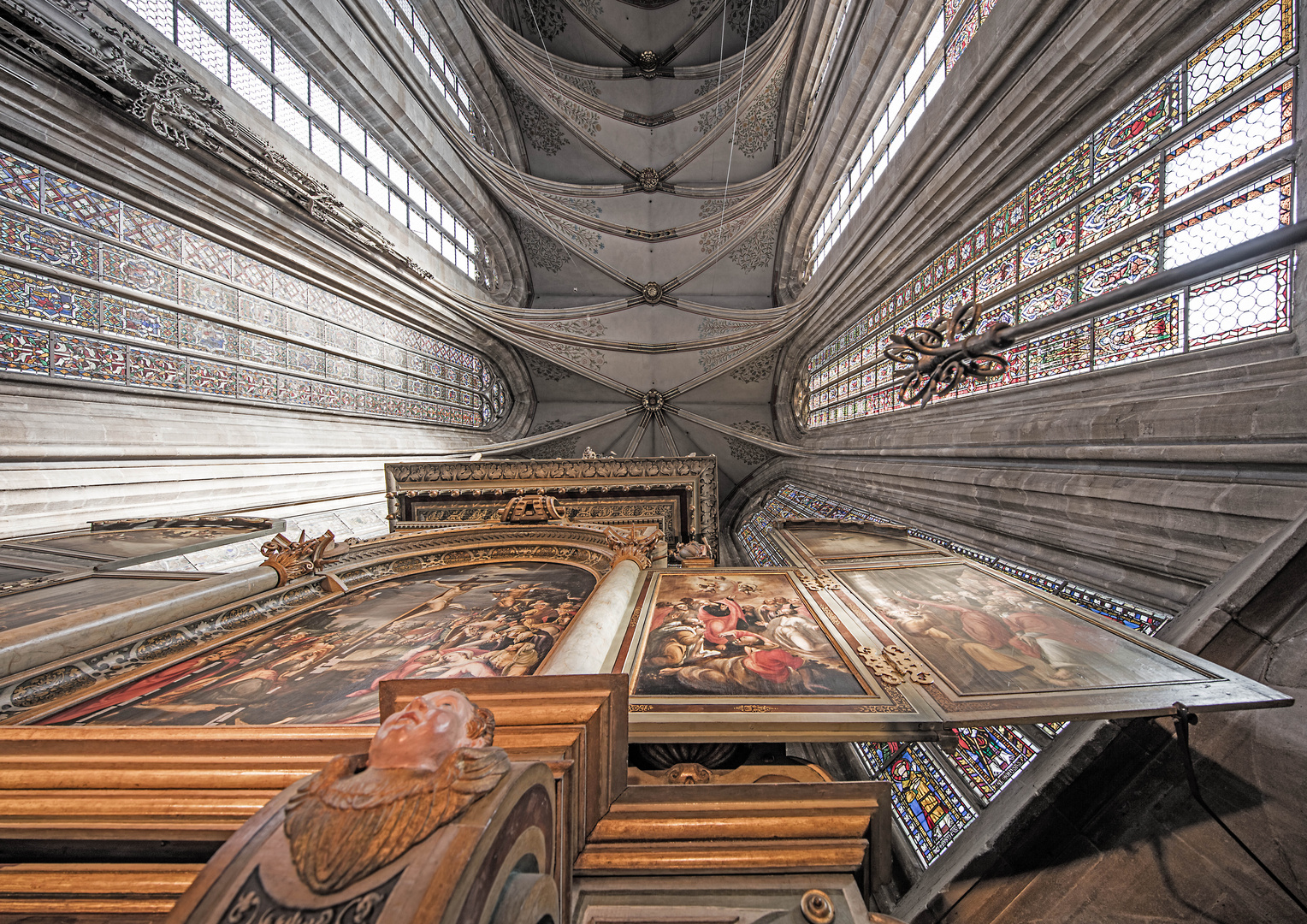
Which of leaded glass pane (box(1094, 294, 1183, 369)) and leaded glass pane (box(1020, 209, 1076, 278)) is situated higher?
leaded glass pane (box(1020, 209, 1076, 278))

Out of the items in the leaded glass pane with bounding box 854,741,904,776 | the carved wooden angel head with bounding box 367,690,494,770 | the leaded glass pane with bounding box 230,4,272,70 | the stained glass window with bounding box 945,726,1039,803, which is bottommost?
the leaded glass pane with bounding box 854,741,904,776

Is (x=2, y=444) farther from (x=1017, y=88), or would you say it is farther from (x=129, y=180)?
(x=1017, y=88)

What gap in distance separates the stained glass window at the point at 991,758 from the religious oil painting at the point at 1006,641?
79cm

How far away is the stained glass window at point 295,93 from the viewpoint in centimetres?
566

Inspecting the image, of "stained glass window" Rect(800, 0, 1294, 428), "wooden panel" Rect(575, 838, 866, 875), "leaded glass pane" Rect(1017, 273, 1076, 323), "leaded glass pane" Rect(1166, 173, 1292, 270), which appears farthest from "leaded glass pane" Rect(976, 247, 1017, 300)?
"wooden panel" Rect(575, 838, 866, 875)

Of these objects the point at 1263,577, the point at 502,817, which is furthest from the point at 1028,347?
the point at 502,817

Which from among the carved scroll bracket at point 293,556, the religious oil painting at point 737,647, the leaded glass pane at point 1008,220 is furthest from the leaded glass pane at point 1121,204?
the carved scroll bracket at point 293,556

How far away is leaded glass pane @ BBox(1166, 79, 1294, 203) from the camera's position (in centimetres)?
300

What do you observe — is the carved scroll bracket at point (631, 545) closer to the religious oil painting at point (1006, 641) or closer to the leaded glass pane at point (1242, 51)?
the religious oil painting at point (1006, 641)

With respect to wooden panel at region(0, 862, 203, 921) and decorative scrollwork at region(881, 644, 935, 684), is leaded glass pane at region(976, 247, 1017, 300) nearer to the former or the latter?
decorative scrollwork at region(881, 644, 935, 684)

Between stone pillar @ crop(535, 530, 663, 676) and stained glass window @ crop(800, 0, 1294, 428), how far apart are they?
14.5 ft

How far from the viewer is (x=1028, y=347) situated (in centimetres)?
505

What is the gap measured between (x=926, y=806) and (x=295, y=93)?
11386mm

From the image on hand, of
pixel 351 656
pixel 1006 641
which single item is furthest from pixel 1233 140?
pixel 351 656
